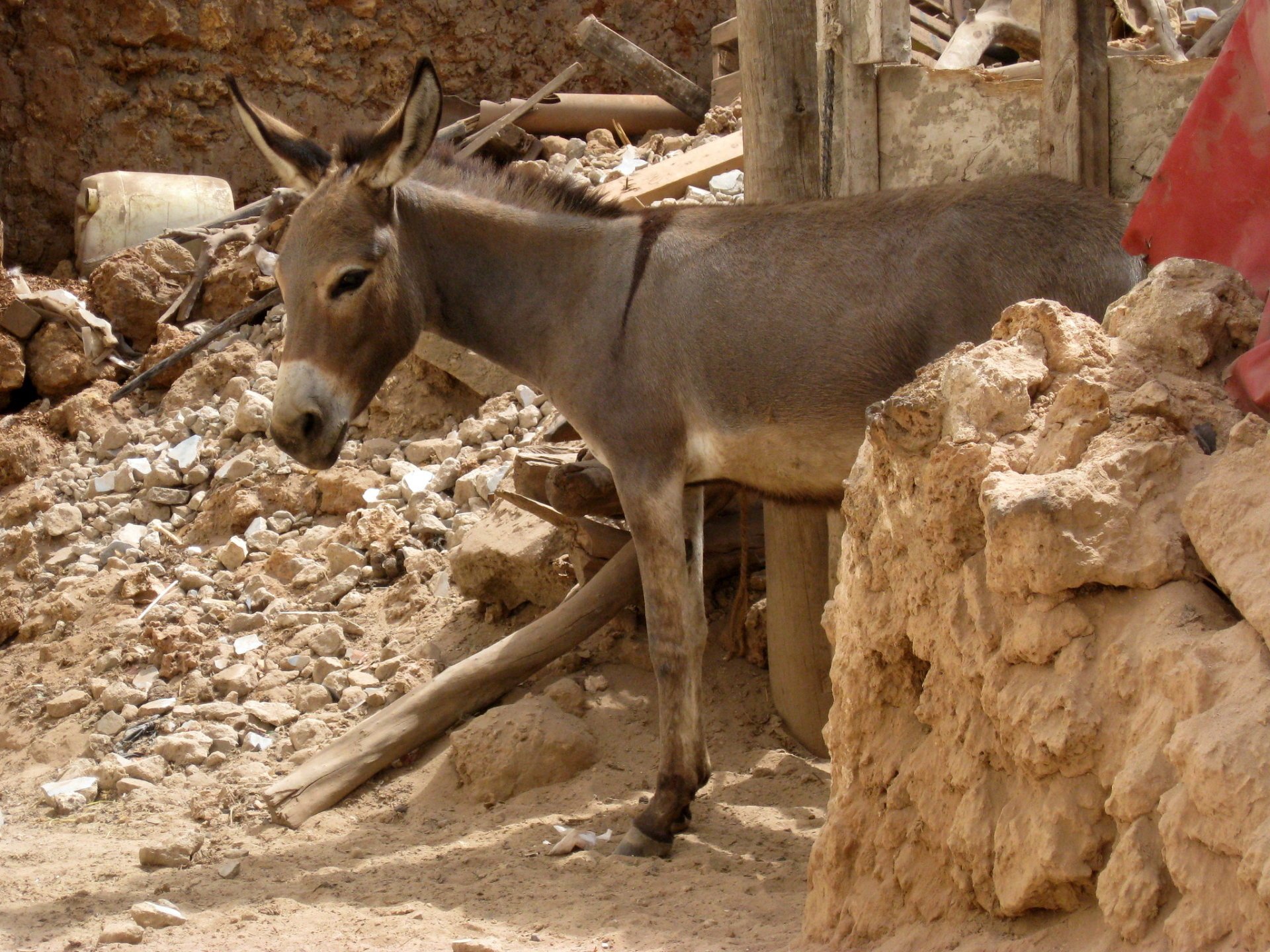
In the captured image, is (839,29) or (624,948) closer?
(624,948)

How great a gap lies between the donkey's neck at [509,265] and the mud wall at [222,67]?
23.1 feet

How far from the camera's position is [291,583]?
6.08 meters

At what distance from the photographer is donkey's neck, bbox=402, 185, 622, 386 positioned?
4.18m

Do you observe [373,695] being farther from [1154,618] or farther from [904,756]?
[1154,618]

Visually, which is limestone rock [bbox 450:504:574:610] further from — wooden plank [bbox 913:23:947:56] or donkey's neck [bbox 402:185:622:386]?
wooden plank [bbox 913:23:947:56]

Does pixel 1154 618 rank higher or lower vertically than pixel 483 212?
lower

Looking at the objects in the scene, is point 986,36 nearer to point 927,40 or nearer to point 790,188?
point 927,40

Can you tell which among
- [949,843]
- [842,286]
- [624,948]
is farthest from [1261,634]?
[842,286]

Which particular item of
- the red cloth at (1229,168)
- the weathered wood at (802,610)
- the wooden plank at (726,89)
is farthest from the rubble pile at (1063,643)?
the wooden plank at (726,89)

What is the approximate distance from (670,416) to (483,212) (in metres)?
1.01

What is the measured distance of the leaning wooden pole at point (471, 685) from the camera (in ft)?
15.0

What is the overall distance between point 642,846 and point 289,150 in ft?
8.37

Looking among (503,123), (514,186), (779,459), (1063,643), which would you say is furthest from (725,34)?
(1063,643)

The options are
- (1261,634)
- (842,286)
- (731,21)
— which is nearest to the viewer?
(1261,634)
